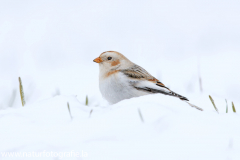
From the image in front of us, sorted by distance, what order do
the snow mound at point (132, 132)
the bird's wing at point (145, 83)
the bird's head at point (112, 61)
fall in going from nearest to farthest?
the snow mound at point (132, 132) → the bird's wing at point (145, 83) → the bird's head at point (112, 61)

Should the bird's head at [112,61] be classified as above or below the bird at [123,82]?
above

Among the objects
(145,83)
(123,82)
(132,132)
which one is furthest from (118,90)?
(132,132)

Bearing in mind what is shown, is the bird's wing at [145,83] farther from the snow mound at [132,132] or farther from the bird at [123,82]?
the snow mound at [132,132]

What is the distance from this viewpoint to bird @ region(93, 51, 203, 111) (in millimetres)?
4234

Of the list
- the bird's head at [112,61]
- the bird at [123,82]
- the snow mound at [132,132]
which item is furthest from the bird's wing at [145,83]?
the snow mound at [132,132]

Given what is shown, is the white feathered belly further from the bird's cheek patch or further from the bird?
the bird's cheek patch

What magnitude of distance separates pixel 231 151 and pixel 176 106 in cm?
68

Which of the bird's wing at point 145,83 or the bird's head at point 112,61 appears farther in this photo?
the bird's head at point 112,61

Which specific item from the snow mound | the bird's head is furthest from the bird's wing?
the snow mound

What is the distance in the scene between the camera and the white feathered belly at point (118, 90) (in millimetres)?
4199

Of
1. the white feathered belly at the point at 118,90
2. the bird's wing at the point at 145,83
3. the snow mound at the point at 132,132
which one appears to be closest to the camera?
the snow mound at the point at 132,132

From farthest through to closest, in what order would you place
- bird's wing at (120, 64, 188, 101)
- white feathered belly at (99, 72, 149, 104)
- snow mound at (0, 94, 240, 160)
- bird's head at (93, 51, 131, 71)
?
bird's head at (93, 51, 131, 71) → bird's wing at (120, 64, 188, 101) → white feathered belly at (99, 72, 149, 104) → snow mound at (0, 94, 240, 160)

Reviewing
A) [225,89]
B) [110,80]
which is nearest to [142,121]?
[110,80]

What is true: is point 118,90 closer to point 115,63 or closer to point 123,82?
point 123,82
